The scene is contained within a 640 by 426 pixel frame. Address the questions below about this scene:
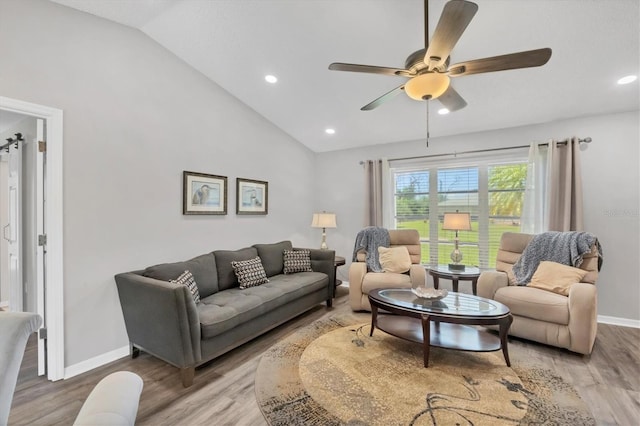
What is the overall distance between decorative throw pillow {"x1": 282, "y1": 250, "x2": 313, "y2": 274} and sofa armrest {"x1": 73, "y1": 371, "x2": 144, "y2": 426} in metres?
3.23

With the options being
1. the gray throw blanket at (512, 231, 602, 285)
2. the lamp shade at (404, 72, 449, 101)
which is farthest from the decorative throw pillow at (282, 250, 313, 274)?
the lamp shade at (404, 72, 449, 101)

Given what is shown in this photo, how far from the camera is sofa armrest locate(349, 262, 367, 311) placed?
3.80m

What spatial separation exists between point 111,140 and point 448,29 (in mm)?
2912

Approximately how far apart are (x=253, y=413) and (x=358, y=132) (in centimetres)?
398

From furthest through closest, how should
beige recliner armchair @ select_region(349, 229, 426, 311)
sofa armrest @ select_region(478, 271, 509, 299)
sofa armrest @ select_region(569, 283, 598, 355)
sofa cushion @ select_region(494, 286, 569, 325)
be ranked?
beige recliner armchair @ select_region(349, 229, 426, 311)
sofa armrest @ select_region(478, 271, 509, 299)
sofa cushion @ select_region(494, 286, 569, 325)
sofa armrest @ select_region(569, 283, 598, 355)

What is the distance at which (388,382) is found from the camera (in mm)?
2258

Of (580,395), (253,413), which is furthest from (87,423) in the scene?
Answer: (580,395)

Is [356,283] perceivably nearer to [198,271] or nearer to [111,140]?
[198,271]

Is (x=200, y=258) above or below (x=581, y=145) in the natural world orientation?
below

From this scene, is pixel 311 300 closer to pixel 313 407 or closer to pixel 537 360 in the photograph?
pixel 313 407

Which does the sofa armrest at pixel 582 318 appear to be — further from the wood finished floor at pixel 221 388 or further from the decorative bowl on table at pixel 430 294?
the decorative bowl on table at pixel 430 294

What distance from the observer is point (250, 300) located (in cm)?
292

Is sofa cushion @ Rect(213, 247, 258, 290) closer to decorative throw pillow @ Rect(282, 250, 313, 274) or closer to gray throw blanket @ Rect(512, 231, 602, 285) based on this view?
decorative throw pillow @ Rect(282, 250, 313, 274)

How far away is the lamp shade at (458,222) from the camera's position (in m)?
3.76
